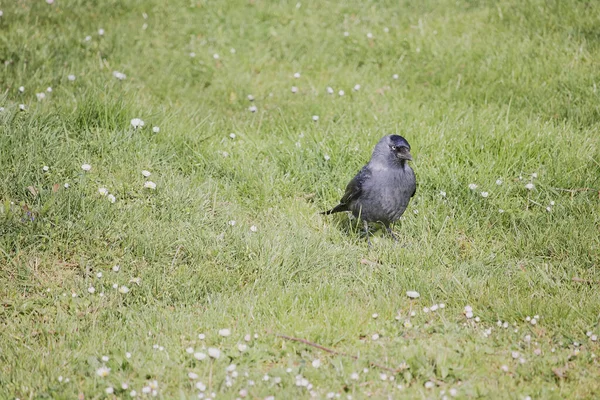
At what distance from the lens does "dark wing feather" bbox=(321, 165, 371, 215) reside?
523cm

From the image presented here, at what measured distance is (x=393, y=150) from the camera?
5.13m

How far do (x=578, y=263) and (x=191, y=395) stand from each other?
121 inches

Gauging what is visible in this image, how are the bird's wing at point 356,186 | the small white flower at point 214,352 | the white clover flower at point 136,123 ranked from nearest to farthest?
the small white flower at point 214,352
the bird's wing at point 356,186
the white clover flower at point 136,123

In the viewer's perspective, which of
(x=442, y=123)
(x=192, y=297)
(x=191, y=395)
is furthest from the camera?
(x=442, y=123)

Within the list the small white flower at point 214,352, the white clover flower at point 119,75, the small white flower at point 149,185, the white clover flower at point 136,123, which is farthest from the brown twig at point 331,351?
the white clover flower at point 119,75

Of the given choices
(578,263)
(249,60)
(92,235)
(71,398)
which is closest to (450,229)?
(578,263)

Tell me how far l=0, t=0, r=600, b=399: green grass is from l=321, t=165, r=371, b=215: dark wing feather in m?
0.22

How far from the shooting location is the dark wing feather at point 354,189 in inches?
206

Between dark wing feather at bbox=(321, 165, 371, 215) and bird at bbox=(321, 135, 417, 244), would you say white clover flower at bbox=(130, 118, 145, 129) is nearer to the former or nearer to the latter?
dark wing feather at bbox=(321, 165, 371, 215)

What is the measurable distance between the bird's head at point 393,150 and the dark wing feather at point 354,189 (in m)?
0.16

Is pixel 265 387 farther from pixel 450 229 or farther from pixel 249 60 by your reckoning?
pixel 249 60

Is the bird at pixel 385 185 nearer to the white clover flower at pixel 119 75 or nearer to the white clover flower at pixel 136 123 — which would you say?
the white clover flower at pixel 136 123

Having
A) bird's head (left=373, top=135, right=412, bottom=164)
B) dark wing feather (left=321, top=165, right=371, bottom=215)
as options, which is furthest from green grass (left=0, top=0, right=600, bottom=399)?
bird's head (left=373, top=135, right=412, bottom=164)

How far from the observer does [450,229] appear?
17.4ft
